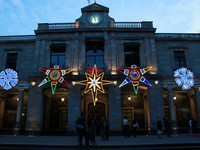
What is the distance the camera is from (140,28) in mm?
23406

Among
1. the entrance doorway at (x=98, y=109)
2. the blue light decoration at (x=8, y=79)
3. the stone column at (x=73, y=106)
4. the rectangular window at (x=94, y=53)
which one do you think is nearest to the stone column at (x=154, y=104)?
the rectangular window at (x=94, y=53)

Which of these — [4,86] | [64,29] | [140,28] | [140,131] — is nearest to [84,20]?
[64,29]

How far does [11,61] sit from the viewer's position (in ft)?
78.6

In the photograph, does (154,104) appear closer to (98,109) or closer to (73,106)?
(98,109)

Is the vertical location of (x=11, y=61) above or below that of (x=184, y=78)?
above

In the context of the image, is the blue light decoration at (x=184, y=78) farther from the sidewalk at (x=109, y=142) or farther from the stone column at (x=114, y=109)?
the sidewalk at (x=109, y=142)

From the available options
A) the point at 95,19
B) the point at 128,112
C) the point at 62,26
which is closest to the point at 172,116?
the point at 128,112

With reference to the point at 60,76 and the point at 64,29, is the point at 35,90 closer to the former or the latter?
the point at 60,76

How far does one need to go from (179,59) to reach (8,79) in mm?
21245

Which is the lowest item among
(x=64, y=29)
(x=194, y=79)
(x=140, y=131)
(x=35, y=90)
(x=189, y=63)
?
(x=140, y=131)

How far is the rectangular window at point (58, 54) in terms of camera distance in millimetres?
23370

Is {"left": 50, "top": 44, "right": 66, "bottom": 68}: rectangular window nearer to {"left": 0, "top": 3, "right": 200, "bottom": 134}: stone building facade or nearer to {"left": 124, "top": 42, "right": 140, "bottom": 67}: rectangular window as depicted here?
{"left": 0, "top": 3, "right": 200, "bottom": 134}: stone building facade

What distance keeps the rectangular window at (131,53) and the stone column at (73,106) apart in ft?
23.2

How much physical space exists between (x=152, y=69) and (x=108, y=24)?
794 cm
